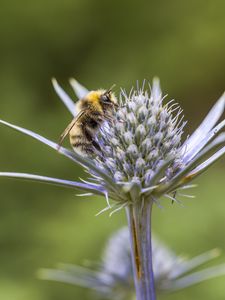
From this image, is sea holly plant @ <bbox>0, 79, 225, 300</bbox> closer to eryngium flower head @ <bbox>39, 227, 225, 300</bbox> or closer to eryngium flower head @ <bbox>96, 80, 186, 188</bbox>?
eryngium flower head @ <bbox>96, 80, 186, 188</bbox>

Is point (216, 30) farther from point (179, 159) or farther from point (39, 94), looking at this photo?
point (179, 159)

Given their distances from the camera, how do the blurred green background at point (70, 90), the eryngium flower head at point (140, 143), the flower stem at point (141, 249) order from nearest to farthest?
the flower stem at point (141, 249), the eryngium flower head at point (140, 143), the blurred green background at point (70, 90)

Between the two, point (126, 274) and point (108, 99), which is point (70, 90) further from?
point (108, 99)

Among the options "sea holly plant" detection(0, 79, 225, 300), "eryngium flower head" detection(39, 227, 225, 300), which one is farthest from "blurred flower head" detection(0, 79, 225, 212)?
"eryngium flower head" detection(39, 227, 225, 300)

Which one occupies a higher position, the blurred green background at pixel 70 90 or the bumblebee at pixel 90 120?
the blurred green background at pixel 70 90

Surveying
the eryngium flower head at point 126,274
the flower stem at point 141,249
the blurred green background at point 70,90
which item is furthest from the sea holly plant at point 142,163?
the blurred green background at point 70,90

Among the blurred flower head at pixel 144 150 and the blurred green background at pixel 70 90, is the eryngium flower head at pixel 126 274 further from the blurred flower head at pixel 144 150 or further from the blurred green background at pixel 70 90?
the blurred green background at pixel 70 90

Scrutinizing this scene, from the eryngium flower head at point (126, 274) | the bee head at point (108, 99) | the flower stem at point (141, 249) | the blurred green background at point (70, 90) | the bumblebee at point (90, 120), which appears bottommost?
the flower stem at point (141, 249)

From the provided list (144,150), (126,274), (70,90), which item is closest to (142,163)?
(144,150)
